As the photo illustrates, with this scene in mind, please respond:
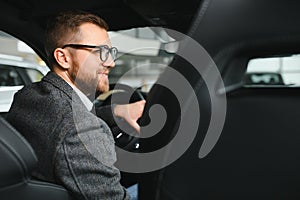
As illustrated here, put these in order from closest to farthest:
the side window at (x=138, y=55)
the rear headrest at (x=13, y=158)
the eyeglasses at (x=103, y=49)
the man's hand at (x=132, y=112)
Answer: the rear headrest at (x=13, y=158) → the eyeglasses at (x=103, y=49) → the man's hand at (x=132, y=112) → the side window at (x=138, y=55)

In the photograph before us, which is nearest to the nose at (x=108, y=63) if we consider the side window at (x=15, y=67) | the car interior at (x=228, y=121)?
the car interior at (x=228, y=121)

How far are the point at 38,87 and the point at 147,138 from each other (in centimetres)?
44

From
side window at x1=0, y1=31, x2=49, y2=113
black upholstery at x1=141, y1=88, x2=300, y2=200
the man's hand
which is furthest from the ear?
side window at x1=0, y1=31, x2=49, y2=113

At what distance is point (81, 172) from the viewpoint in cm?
107

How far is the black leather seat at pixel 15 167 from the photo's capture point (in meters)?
0.93

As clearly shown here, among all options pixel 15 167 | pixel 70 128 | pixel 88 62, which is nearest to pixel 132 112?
pixel 88 62

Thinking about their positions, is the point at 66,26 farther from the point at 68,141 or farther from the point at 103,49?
the point at 68,141

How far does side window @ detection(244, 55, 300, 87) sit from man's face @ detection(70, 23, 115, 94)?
0.62 m

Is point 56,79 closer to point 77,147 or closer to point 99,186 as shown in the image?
point 77,147

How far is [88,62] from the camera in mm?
1328

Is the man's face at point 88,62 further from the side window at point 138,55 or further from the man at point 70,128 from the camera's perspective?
the side window at point 138,55

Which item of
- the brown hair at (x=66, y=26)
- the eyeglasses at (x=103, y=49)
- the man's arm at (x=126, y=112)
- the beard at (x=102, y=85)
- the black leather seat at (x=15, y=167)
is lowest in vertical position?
the black leather seat at (x=15, y=167)

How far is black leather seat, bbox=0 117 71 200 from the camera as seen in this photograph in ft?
3.06

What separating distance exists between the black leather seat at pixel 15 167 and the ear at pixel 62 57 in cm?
38
